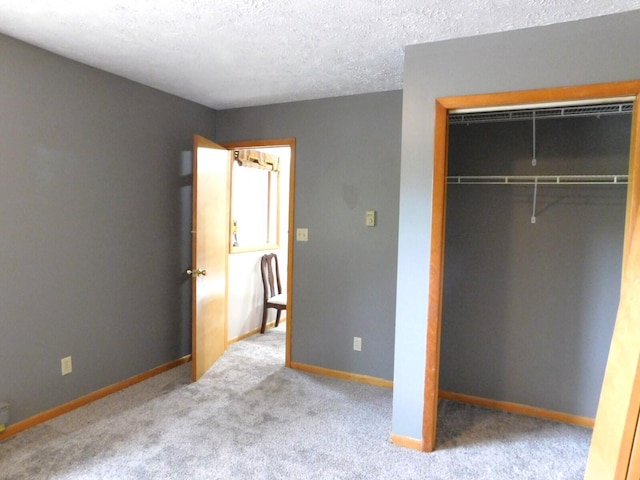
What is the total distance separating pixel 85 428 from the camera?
8.63 ft

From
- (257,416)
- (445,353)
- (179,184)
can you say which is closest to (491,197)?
(445,353)

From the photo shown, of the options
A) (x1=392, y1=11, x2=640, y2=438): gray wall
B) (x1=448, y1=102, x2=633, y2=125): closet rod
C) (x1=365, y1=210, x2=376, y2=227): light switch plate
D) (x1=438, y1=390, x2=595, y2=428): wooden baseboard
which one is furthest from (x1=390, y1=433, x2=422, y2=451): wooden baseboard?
(x1=448, y1=102, x2=633, y2=125): closet rod

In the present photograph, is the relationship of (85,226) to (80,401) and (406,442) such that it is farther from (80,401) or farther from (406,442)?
(406,442)

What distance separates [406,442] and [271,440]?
798mm

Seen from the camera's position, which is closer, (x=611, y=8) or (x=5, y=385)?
(x=611, y=8)

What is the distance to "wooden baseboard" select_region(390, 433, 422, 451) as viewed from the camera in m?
2.48

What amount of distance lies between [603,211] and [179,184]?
319cm

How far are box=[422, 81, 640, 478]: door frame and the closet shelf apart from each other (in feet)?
1.93

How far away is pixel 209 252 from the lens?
3619 mm

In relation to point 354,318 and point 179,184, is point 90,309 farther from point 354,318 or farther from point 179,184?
point 354,318

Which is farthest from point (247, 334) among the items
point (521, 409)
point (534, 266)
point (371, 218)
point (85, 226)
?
point (534, 266)

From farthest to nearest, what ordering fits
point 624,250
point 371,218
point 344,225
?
1. point 344,225
2. point 371,218
3. point 624,250

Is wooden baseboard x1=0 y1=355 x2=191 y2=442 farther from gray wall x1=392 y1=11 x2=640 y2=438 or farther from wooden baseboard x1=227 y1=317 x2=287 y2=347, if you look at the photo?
gray wall x1=392 y1=11 x2=640 y2=438

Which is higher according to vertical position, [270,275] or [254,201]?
[254,201]
